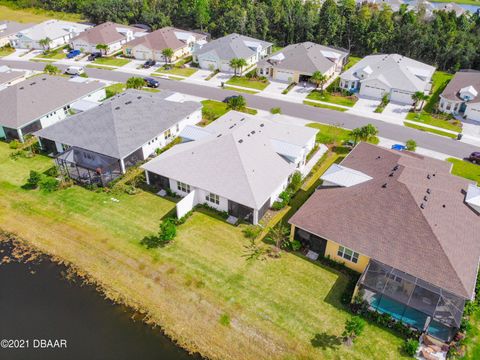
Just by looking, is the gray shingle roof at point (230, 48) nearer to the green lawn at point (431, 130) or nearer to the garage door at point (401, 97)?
the garage door at point (401, 97)

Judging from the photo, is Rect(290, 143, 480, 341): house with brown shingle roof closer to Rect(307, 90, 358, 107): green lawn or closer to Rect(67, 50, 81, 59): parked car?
Rect(307, 90, 358, 107): green lawn

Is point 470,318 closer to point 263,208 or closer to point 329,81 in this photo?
point 263,208

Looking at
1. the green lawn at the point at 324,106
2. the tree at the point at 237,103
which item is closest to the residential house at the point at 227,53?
the green lawn at the point at 324,106

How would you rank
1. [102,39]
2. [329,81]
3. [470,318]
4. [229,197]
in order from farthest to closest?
1. [102,39]
2. [329,81]
3. [229,197]
4. [470,318]

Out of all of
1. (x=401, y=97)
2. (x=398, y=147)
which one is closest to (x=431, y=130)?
(x=398, y=147)

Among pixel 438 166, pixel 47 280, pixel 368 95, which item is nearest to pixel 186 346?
pixel 47 280

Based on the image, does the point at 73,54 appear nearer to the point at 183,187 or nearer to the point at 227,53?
the point at 227,53

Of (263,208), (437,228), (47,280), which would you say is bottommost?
(47,280)
